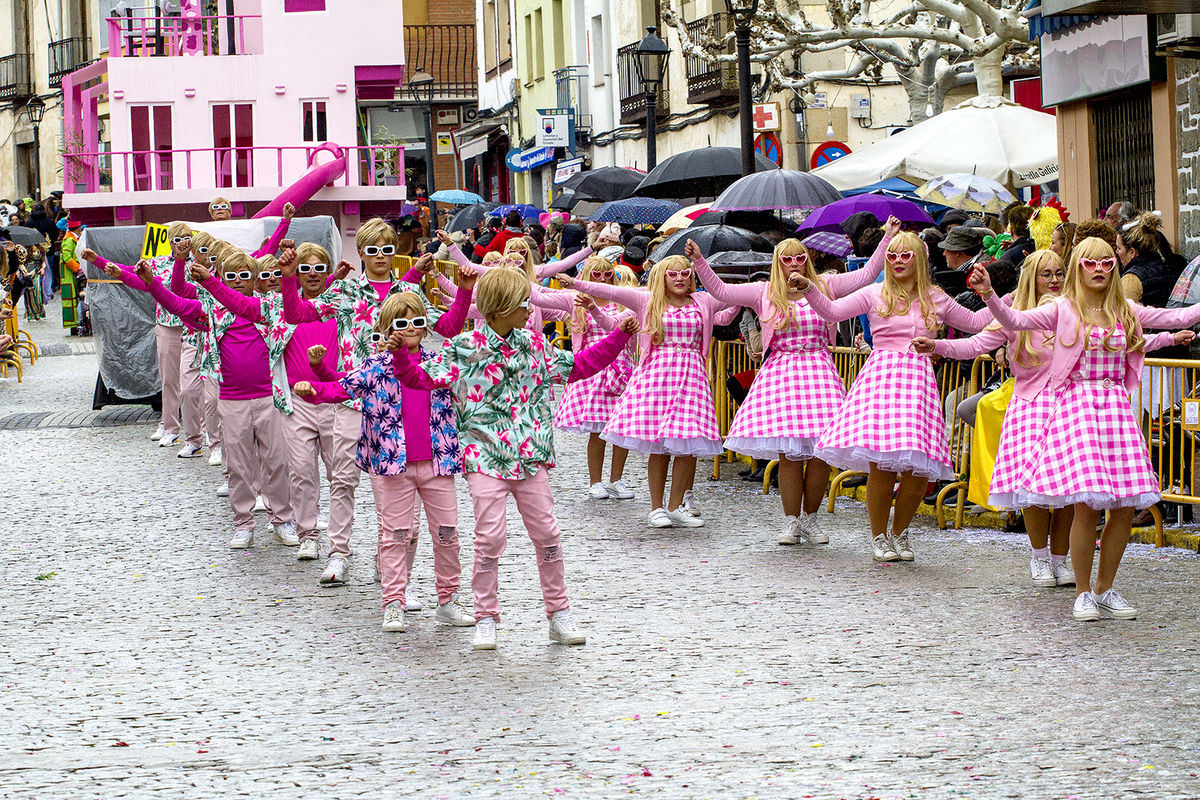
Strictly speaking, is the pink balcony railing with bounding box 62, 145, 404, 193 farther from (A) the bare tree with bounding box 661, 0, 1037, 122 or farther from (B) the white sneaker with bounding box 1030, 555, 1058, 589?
(B) the white sneaker with bounding box 1030, 555, 1058, 589

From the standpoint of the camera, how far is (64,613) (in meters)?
7.98

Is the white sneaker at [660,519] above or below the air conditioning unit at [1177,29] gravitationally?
below

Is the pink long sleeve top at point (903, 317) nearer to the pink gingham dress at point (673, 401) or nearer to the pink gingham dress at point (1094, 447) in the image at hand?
the pink gingham dress at point (1094, 447)

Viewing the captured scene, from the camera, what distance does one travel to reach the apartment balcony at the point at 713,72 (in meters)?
26.9

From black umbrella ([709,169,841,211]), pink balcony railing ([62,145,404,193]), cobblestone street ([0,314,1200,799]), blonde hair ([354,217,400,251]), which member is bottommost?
cobblestone street ([0,314,1200,799])

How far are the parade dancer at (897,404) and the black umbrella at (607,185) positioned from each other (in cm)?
1538

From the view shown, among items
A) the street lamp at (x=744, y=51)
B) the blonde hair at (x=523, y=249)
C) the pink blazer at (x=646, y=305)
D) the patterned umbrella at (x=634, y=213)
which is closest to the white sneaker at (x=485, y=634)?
the pink blazer at (x=646, y=305)

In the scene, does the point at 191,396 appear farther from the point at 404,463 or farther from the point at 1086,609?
the point at 1086,609

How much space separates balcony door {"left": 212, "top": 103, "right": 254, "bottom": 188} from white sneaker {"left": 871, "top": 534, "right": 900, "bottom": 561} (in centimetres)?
1823

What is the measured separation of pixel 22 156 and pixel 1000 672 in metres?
47.4

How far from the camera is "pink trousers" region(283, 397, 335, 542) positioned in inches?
363

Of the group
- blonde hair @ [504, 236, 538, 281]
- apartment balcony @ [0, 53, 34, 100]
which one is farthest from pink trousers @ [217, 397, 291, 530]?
apartment balcony @ [0, 53, 34, 100]

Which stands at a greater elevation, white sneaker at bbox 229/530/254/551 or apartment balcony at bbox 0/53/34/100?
apartment balcony at bbox 0/53/34/100

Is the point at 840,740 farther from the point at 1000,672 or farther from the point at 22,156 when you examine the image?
the point at 22,156
